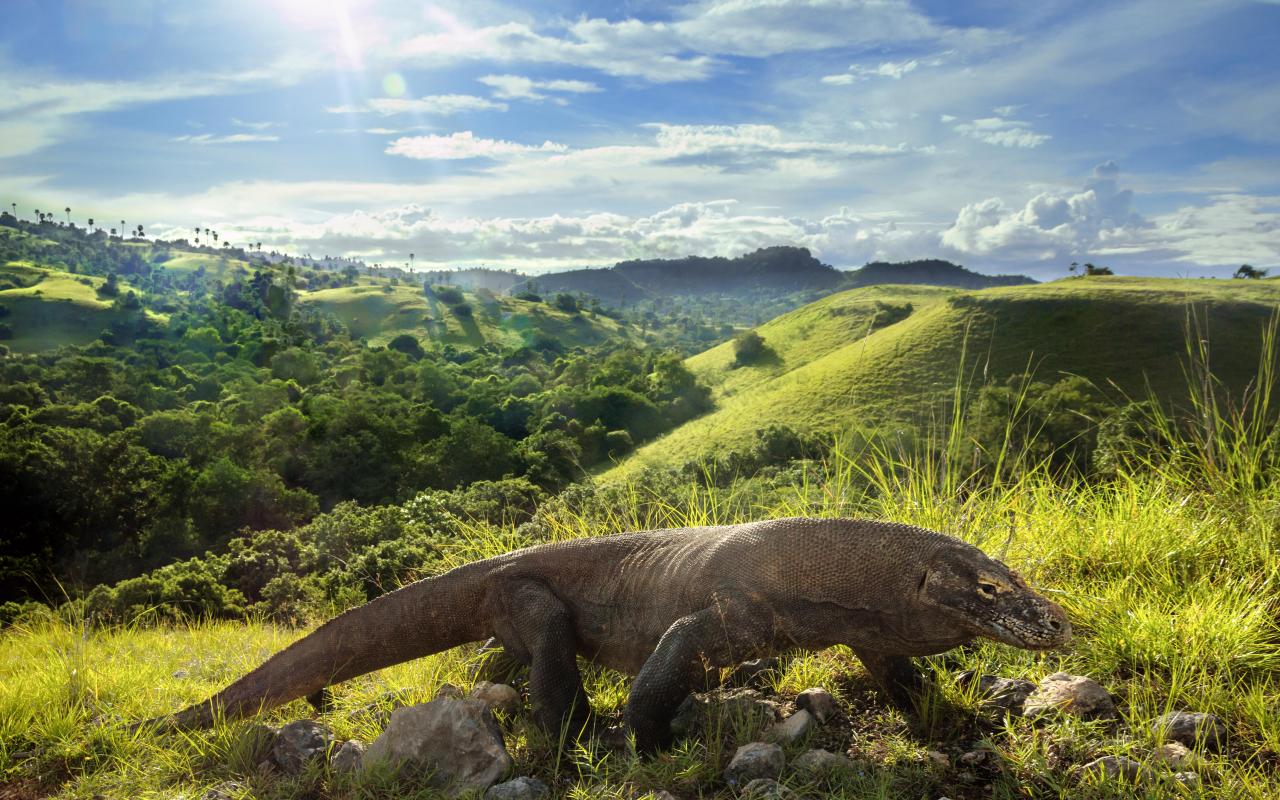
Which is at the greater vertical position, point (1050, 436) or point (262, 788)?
point (262, 788)

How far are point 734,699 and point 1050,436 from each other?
124 ft

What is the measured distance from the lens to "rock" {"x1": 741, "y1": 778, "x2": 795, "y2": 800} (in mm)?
3240

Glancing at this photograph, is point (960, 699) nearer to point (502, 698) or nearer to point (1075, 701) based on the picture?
point (1075, 701)

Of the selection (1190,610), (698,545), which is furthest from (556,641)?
(1190,610)

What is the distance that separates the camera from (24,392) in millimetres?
42031

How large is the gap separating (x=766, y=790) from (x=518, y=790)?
108 cm

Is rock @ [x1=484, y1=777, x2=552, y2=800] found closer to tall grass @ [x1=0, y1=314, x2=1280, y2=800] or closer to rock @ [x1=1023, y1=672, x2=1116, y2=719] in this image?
tall grass @ [x1=0, y1=314, x2=1280, y2=800]

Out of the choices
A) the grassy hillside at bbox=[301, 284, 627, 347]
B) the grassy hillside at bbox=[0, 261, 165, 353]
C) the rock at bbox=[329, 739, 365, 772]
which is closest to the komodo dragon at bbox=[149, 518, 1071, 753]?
the rock at bbox=[329, 739, 365, 772]

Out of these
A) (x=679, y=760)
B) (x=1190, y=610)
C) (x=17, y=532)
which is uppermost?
(x=1190, y=610)

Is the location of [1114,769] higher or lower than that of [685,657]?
lower

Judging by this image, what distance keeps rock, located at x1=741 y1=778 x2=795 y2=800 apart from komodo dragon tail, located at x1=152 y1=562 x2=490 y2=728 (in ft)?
6.36

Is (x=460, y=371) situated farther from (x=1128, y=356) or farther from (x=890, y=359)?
(x=1128, y=356)

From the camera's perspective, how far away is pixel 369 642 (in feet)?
15.8

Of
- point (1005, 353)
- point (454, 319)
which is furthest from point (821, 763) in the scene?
point (454, 319)
